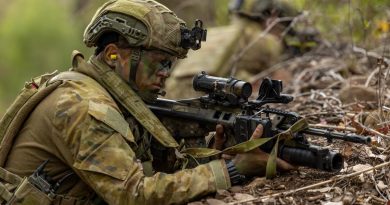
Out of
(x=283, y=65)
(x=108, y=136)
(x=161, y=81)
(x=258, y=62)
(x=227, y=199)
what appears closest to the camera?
(x=108, y=136)

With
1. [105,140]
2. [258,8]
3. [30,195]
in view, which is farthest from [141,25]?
[258,8]

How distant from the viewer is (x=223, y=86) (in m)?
4.58

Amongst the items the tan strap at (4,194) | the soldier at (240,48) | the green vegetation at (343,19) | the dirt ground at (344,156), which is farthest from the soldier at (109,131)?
the soldier at (240,48)

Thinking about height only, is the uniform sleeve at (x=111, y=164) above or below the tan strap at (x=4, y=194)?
above

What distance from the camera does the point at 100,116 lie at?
Answer: 4.07 metres

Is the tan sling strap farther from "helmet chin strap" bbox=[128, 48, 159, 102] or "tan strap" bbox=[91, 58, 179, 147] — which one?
"helmet chin strap" bbox=[128, 48, 159, 102]

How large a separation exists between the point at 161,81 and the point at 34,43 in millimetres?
45844

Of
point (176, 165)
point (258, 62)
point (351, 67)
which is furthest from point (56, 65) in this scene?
point (176, 165)

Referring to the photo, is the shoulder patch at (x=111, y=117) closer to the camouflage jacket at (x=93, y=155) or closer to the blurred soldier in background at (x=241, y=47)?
the camouflage jacket at (x=93, y=155)

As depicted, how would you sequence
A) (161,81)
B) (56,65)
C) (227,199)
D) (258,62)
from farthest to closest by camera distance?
(56,65), (258,62), (161,81), (227,199)

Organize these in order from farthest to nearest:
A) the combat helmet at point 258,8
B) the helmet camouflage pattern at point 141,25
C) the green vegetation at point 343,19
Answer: the combat helmet at point 258,8
the green vegetation at point 343,19
the helmet camouflage pattern at point 141,25

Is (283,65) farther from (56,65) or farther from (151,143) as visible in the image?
(56,65)

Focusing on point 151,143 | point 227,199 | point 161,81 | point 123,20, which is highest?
point 123,20

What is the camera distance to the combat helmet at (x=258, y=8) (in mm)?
11327
